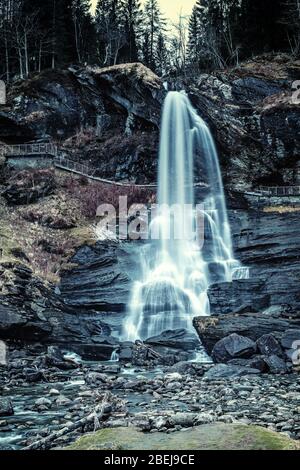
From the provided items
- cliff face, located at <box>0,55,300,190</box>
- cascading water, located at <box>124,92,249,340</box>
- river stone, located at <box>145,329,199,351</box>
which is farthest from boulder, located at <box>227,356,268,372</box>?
cliff face, located at <box>0,55,300,190</box>

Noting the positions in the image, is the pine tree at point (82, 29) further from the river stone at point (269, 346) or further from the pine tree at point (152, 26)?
the river stone at point (269, 346)

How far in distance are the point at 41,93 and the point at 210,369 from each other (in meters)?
36.3

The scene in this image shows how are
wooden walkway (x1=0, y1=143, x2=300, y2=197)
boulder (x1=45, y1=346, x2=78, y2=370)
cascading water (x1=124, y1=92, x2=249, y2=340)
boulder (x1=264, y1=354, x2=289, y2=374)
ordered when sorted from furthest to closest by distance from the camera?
wooden walkway (x1=0, y1=143, x2=300, y2=197) → cascading water (x1=124, y1=92, x2=249, y2=340) → boulder (x1=45, y1=346, x2=78, y2=370) → boulder (x1=264, y1=354, x2=289, y2=374)

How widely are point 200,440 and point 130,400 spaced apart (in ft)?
23.1

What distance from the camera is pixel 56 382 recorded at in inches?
609

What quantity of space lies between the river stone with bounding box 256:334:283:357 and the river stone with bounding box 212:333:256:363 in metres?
0.28

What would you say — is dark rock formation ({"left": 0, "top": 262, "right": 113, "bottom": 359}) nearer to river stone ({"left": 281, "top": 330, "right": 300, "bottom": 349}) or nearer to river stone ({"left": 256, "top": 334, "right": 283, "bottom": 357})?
river stone ({"left": 256, "top": 334, "right": 283, "bottom": 357})

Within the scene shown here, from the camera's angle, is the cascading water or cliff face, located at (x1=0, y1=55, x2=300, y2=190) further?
cliff face, located at (x1=0, y1=55, x2=300, y2=190)

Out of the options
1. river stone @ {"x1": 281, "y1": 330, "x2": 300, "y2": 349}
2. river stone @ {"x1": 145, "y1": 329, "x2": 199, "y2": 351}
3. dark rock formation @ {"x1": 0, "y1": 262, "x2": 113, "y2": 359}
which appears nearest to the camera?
river stone @ {"x1": 281, "y1": 330, "x2": 300, "y2": 349}

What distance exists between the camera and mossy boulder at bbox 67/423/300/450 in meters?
5.44

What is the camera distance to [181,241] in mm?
33156

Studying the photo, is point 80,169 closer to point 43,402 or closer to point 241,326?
point 241,326

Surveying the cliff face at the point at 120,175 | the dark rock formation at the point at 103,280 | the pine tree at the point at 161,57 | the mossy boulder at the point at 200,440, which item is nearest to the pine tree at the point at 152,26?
the pine tree at the point at 161,57
